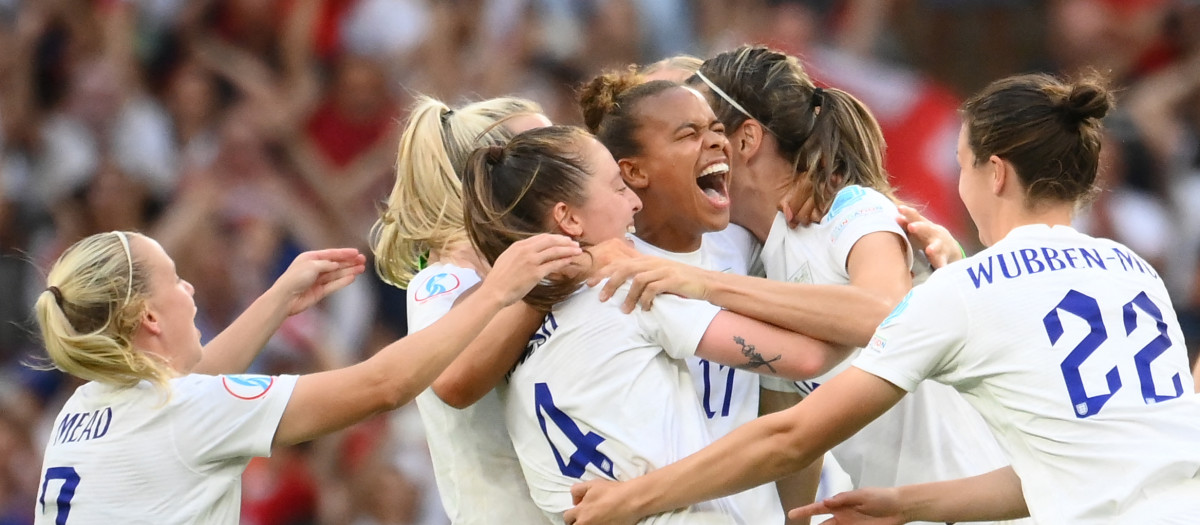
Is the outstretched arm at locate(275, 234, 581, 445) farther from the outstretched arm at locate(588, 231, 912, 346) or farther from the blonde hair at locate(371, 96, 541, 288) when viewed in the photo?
the blonde hair at locate(371, 96, 541, 288)

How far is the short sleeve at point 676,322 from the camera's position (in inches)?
138

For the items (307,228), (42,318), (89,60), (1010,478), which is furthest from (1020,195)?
(89,60)

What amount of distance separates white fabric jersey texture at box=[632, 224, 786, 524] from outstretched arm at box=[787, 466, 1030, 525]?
0.11 metres

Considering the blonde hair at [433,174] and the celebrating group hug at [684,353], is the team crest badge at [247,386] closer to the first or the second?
the celebrating group hug at [684,353]

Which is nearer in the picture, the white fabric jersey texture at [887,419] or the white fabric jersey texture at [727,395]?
the white fabric jersey texture at [727,395]

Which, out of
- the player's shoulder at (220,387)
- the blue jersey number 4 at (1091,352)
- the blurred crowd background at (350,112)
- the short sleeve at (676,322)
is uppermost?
the blue jersey number 4 at (1091,352)

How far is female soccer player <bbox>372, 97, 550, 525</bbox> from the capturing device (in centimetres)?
374

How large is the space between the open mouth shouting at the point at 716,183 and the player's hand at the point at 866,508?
1001mm

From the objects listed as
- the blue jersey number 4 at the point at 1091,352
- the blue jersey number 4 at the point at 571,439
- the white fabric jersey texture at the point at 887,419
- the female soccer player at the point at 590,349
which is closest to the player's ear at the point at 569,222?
the female soccer player at the point at 590,349

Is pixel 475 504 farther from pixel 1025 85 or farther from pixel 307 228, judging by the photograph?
pixel 307 228

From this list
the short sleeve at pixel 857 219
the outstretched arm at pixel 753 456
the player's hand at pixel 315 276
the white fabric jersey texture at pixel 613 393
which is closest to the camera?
the outstretched arm at pixel 753 456

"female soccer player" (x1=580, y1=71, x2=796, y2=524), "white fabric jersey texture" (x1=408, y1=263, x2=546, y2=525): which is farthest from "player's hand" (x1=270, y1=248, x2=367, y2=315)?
"female soccer player" (x1=580, y1=71, x2=796, y2=524)

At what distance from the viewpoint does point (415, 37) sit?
9.07 meters

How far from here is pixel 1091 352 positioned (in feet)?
10.3
